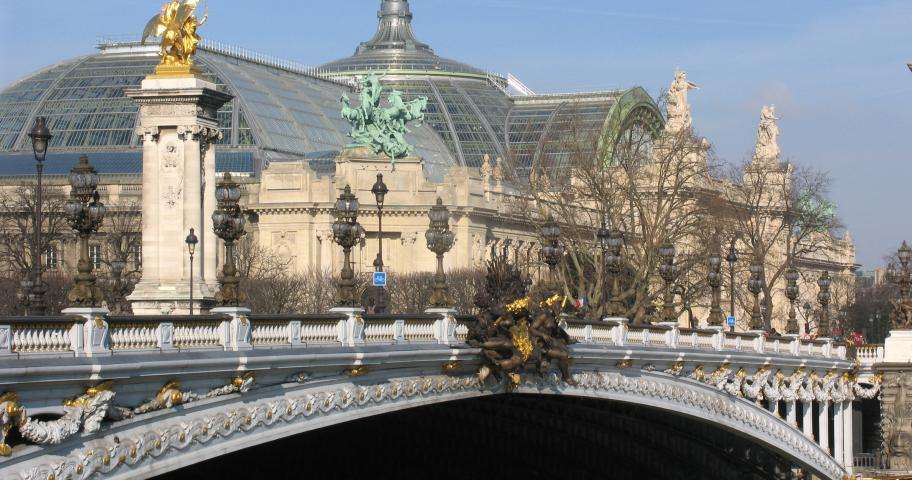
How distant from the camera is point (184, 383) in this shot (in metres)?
25.4

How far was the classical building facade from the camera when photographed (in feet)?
385

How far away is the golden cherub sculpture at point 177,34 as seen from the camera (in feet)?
151

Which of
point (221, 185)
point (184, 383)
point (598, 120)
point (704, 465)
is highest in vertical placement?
point (598, 120)

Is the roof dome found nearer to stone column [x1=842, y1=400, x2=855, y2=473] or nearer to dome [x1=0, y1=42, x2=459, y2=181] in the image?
dome [x1=0, y1=42, x2=459, y2=181]

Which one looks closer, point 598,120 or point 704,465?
point 704,465

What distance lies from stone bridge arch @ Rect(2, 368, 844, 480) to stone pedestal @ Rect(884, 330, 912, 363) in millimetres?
27291

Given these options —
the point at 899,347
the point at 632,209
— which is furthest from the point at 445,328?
the point at 632,209

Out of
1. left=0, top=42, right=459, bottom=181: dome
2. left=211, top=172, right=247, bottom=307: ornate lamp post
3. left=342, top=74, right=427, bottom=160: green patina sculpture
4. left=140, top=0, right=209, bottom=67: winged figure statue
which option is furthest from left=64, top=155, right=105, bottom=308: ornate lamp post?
left=0, top=42, right=459, bottom=181: dome

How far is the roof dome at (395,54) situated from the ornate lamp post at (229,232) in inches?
5475

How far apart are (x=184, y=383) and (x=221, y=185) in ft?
22.8

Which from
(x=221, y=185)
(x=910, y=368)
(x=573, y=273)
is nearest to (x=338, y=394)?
(x=221, y=185)

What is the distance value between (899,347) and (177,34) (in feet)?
105

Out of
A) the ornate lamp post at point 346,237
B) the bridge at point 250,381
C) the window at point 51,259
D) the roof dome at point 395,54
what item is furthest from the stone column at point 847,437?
the roof dome at point 395,54

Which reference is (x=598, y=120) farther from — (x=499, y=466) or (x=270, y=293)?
(x=499, y=466)
